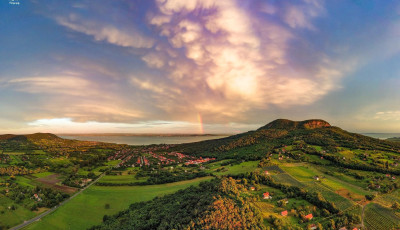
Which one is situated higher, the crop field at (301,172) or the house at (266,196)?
the crop field at (301,172)

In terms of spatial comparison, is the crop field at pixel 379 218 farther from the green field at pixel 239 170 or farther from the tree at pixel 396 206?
the green field at pixel 239 170

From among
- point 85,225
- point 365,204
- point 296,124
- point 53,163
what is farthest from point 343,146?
point 53,163

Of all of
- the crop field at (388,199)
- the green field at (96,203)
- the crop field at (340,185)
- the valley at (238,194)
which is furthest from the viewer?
the crop field at (340,185)

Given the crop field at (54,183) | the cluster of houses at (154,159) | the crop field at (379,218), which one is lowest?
the crop field at (54,183)

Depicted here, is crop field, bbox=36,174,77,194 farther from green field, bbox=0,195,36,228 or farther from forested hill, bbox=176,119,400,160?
forested hill, bbox=176,119,400,160

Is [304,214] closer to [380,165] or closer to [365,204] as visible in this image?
[365,204]

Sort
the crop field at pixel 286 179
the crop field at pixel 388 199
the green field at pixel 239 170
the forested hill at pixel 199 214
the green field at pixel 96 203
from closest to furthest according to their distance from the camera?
the forested hill at pixel 199 214 < the crop field at pixel 388 199 < the green field at pixel 96 203 < the crop field at pixel 286 179 < the green field at pixel 239 170

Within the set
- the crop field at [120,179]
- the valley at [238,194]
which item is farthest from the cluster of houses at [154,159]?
the crop field at [120,179]

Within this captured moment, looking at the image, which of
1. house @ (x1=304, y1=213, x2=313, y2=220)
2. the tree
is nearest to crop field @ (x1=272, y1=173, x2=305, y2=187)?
the tree
